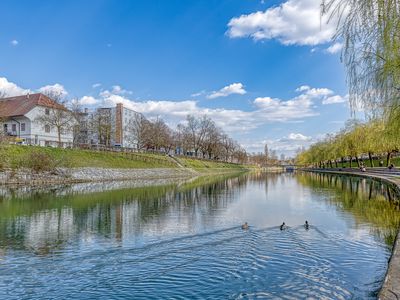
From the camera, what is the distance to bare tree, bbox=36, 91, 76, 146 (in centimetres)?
5503

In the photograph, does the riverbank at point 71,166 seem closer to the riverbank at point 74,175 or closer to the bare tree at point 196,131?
the riverbank at point 74,175

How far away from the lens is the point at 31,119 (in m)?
56.2

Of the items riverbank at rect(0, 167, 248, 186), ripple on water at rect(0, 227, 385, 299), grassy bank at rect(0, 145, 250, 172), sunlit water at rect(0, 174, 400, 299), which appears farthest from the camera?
grassy bank at rect(0, 145, 250, 172)

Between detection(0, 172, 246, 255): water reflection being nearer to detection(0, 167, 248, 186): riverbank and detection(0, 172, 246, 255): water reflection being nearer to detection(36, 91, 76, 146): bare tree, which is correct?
detection(0, 167, 248, 186): riverbank

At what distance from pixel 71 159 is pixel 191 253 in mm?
38255

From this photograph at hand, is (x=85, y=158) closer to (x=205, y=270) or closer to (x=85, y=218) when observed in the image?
(x=85, y=218)

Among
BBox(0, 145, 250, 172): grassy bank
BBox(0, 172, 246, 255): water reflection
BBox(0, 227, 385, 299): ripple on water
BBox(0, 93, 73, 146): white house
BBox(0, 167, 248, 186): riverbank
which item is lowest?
BBox(0, 227, 385, 299): ripple on water

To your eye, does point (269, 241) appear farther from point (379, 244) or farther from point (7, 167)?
point (7, 167)

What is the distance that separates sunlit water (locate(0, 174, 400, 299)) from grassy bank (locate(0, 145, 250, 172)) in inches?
817

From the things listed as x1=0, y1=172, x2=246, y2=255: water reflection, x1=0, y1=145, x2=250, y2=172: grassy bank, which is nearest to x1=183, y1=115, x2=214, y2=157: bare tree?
x1=0, y1=145, x2=250, y2=172: grassy bank

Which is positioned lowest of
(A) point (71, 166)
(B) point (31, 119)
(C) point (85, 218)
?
(C) point (85, 218)

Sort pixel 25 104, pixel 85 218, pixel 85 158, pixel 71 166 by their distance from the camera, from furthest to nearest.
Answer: pixel 25 104 → pixel 85 158 → pixel 71 166 → pixel 85 218

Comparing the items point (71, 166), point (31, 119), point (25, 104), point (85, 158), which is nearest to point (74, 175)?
point (71, 166)

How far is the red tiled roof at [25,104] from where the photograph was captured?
57250 mm
